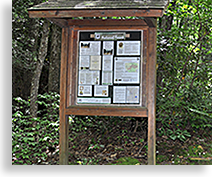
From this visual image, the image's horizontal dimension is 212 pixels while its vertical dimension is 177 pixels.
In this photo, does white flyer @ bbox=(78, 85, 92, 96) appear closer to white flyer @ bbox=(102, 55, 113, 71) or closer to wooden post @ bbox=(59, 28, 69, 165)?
wooden post @ bbox=(59, 28, 69, 165)

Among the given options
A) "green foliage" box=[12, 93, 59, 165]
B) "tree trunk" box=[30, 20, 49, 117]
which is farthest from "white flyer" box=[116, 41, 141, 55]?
"tree trunk" box=[30, 20, 49, 117]

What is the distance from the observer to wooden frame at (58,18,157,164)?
476cm

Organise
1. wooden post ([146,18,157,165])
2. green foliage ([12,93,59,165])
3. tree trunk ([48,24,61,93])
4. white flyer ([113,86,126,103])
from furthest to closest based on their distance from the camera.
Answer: tree trunk ([48,24,61,93])
green foliage ([12,93,59,165])
white flyer ([113,86,126,103])
wooden post ([146,18,157,165])

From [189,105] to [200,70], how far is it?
3.27ft

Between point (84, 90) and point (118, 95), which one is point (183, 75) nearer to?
point (118, 95)

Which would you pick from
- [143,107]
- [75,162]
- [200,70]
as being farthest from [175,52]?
[75,162]

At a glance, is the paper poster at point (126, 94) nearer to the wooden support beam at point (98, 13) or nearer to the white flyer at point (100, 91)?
the white flyer at point (100, 91)

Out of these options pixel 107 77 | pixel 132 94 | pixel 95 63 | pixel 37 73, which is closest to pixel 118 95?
pixel 132 94

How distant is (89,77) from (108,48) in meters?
0.63

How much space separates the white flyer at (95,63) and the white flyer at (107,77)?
0.15 metres

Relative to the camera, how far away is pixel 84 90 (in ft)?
16.3

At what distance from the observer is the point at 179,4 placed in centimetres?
718

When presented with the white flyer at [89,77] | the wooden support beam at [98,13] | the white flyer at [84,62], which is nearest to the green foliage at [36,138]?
the white flyer at [89,77]

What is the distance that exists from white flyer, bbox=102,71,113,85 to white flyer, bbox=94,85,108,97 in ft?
0.30
